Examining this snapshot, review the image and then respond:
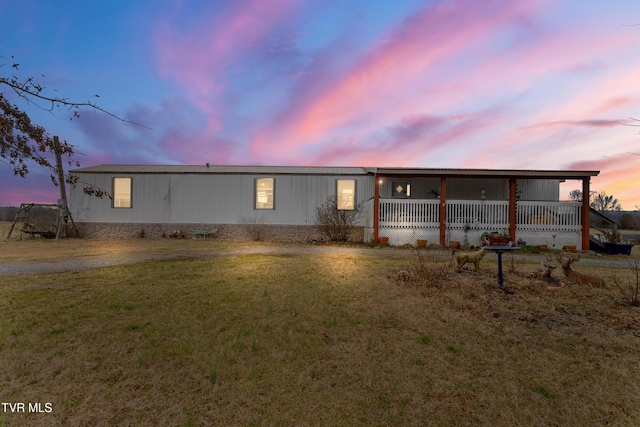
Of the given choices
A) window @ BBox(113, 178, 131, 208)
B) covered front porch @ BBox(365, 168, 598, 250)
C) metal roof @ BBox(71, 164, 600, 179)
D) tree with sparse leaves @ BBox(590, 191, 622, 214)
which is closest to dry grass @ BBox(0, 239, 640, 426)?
covered front porch @ BBox(365, 168, 598, 250)

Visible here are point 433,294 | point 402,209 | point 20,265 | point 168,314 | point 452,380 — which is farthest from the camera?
point 402,209

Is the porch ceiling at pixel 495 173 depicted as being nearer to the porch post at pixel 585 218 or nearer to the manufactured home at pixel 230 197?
the porch post at pixel 585 218

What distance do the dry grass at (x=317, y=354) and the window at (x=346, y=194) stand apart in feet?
33.5

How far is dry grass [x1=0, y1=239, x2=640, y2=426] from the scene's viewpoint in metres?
2.38

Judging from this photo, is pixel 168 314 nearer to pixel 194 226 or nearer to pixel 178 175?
pixel 194 226

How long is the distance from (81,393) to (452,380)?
3480mm

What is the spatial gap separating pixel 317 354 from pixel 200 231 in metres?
14.3

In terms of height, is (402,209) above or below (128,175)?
below

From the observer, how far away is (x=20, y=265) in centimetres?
775

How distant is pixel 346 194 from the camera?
15.9 metres

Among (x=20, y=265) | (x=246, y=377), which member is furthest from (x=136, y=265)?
(x=246, y=377)

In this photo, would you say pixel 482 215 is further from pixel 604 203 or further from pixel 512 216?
pixel 604 203

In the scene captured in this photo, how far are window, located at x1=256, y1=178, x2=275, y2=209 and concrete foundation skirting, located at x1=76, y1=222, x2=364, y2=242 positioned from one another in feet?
4.01

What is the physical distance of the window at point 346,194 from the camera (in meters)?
15.8
